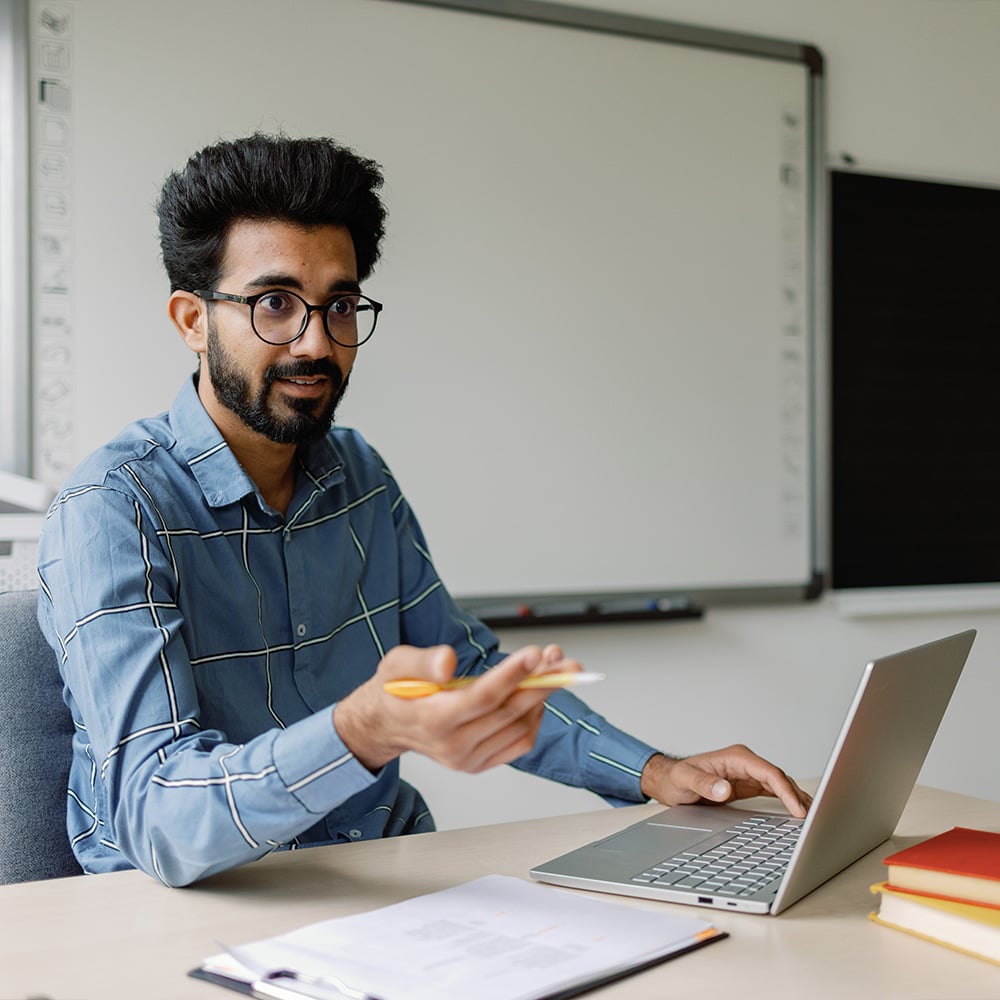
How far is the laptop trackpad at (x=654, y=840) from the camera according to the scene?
106 centimetres

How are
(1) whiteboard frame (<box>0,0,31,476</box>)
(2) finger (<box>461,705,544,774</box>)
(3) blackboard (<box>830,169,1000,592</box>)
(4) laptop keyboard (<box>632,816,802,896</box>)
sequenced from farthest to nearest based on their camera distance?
(3) blackboard (<box>830,169,1000,592</box>), (1) whiteboard frame (<box>0,0,31,476</box>), (4) laptop keyboard (<box>632,816,802,896</box>), (2) finger (<box>461,705,544,774</box>)

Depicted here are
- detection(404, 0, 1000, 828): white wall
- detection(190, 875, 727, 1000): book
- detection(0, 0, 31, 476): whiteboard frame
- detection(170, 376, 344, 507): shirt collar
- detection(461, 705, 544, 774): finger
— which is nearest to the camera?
detection(190, 875, 727, 1000): book

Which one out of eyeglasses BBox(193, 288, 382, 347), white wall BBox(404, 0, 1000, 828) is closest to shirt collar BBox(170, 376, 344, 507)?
eyeglasses BBox(193, 288, 382, 347)

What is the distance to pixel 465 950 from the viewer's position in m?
0.79

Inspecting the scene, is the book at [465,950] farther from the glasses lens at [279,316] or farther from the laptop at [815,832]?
the glasses lens at [279,316]

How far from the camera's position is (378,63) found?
2383 mm

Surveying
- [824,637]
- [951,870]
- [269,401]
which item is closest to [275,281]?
[269,401]

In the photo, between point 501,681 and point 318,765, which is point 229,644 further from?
point 501,681

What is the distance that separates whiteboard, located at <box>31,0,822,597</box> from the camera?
2.17m

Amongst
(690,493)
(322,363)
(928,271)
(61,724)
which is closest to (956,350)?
(928,271)

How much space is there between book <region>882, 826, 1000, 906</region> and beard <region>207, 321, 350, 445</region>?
781mm

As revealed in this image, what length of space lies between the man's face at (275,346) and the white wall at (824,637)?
1.25 metres

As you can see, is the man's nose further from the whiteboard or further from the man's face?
the whiteboard

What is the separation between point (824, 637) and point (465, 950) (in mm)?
2255
